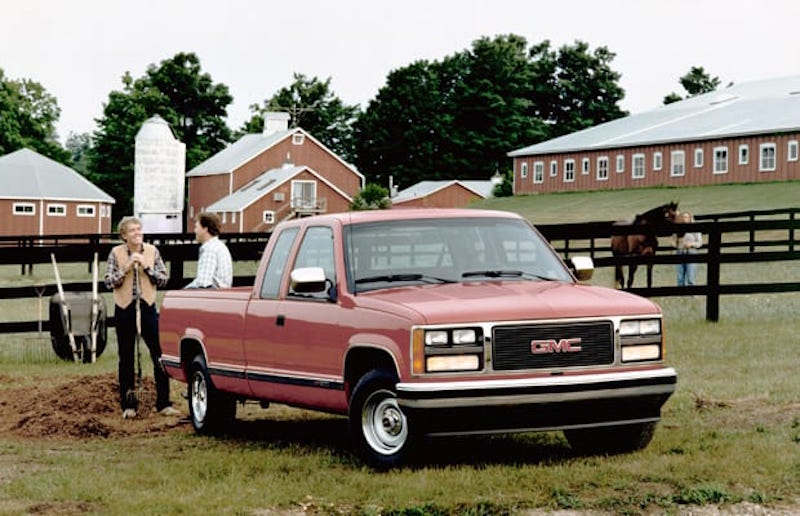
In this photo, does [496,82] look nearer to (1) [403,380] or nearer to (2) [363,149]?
(2) [363,149]

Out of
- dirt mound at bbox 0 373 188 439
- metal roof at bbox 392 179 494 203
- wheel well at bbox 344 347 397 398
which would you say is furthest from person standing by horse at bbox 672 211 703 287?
metal roof at bbox 392 179 494 203

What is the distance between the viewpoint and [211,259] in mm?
12484

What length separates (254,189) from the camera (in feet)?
286

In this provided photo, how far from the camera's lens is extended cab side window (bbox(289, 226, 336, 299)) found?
32.9ft

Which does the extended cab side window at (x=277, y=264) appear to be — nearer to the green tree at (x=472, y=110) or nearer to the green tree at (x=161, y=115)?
the green tree at (x=161, y=115)

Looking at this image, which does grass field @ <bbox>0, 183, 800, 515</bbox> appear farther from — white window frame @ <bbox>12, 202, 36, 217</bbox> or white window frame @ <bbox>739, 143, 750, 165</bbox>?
white window frame @ <bbox>12, 202, 36, 217</bbox>

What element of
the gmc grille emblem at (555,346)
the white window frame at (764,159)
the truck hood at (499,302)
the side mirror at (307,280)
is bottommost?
the gmc grille emblem at (555,346)

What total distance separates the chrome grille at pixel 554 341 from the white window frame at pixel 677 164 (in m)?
67.2

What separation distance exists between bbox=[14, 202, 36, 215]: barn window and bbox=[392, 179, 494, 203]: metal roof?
30168 mm

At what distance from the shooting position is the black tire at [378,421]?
29.3 ft

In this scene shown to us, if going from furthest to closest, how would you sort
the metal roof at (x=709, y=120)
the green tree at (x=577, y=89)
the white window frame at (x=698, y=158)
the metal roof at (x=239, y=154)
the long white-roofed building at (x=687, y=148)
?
the green tree at (x=577, y=89), the metal roof at (x=239, y=154), the white window frame at (x=698, y=158), the metal roof at (x=709, y=120), the long white-roofed building at (x=687, y=148)

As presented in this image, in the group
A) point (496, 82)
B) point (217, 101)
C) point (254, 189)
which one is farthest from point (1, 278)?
point (496, 82)

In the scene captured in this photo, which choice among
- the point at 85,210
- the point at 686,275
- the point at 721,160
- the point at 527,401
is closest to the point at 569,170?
the point at 721,160

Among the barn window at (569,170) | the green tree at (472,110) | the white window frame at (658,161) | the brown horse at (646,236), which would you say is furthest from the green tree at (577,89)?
the brown horse at (646,236)
